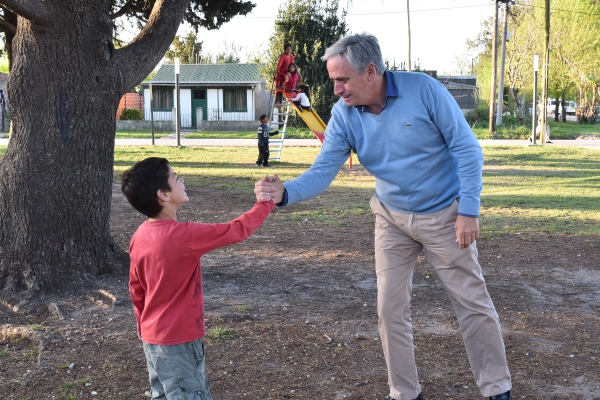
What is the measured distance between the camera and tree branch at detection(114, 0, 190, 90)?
6.03 m

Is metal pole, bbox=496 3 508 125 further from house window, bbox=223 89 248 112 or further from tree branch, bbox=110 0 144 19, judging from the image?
tree branch, bbox=110 0 144 19

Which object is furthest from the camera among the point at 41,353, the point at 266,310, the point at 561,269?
the point at 561,269

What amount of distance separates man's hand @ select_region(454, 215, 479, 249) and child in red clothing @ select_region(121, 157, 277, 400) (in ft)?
3.60

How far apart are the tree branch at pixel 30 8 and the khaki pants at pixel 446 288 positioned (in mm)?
3391

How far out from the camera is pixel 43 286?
5422 mm

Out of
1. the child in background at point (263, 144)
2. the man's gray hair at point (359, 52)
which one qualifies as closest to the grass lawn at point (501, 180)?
the child in background at point (263, 144)

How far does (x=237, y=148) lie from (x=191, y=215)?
50.9 feet

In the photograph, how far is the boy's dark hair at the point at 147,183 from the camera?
9.28ft

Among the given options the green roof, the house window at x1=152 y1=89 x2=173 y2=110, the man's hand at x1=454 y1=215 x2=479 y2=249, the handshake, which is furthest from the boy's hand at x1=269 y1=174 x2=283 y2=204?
the house window at x1=152 y1=89 x2=173 y2=110

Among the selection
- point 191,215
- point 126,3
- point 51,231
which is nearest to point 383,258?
point 51,231

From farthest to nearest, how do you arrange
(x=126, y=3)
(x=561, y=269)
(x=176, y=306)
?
(x=126, y=3) → (x=561, y=269) → (x=176, y=306)

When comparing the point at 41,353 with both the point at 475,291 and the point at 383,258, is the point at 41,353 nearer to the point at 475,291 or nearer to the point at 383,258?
the point at 383,258

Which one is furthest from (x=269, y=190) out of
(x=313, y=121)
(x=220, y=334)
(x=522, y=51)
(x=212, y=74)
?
(x=522, y=51)

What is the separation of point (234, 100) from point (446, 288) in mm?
43669
